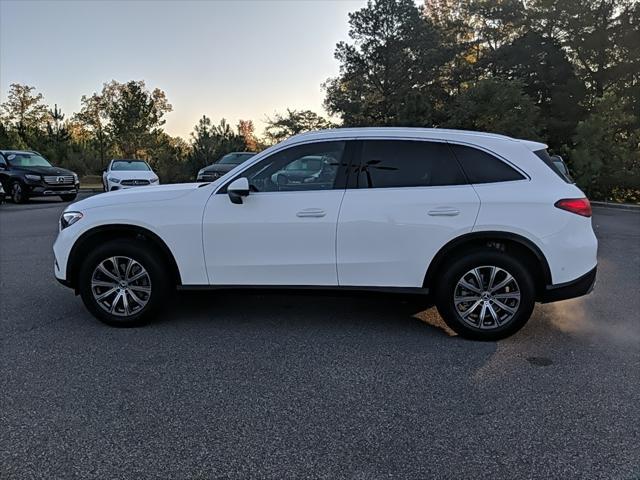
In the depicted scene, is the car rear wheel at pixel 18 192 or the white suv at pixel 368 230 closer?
the white suv at pixel 368 230

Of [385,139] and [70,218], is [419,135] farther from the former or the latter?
[70,218]

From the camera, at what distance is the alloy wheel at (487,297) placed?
435cm

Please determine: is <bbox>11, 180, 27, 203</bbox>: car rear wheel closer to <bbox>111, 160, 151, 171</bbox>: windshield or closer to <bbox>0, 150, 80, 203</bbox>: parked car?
<bbox>0, 150, 80, 203</bbox>: parked car

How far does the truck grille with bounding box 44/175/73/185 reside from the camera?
17894 millimetres

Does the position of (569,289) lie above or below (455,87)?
below

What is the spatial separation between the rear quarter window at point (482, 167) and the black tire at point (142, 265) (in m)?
2.76

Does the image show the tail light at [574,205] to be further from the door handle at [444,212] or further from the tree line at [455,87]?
the tree line at [455,87]

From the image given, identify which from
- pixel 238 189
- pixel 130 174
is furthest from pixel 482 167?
pixel 130 174

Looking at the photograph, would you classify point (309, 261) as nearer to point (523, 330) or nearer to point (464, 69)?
point (523, 330)

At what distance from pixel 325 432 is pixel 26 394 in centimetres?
198

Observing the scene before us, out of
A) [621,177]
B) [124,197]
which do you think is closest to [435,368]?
[124,197]

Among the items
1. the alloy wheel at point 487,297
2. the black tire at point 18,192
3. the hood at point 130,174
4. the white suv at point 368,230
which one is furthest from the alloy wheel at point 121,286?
the black tire at point 18,192

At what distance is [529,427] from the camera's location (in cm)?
304

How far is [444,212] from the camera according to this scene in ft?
14.2
